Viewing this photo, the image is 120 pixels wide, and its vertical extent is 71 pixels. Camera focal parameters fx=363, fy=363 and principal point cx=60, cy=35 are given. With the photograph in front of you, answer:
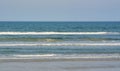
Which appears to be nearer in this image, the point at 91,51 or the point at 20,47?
the point at 91,51

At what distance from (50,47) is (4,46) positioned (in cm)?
291

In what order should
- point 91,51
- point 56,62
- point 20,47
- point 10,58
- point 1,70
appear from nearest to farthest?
1. point 1,70
2. point 56,62
3. point 10,58
4. point 91,51
5. point 20,47

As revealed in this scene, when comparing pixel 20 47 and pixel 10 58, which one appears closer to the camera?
pixel 10 58

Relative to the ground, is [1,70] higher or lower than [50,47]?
higher

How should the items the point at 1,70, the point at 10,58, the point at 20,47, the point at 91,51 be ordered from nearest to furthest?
the point at 1,70
the point at 10,58
the point at 91,51
the point at 20,47

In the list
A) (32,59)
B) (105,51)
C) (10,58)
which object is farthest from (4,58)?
(105,51)

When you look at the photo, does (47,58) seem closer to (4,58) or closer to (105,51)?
(4,58)

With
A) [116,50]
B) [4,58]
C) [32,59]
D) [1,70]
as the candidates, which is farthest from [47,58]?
[116,50]

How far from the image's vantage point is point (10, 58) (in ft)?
55.5

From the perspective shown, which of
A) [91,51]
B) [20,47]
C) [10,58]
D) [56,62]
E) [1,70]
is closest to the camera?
[1,70]

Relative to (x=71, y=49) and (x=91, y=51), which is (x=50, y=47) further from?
(x=91, y=51)

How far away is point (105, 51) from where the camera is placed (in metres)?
20.8

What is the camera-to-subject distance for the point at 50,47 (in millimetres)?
22219

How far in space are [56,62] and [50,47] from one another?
6428 mm
